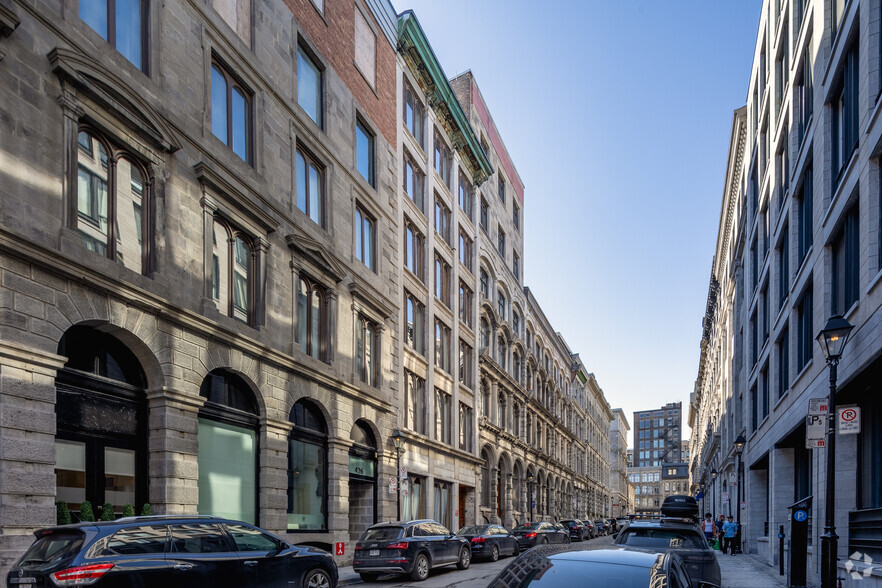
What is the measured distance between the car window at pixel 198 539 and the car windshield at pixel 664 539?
6619 millimetres

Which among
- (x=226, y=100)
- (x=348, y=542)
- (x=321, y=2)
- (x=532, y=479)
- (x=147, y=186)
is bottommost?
(x=532, y=479)

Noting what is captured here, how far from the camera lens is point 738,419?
130 ft

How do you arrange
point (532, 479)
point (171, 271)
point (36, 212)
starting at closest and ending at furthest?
point (36, 212)
point (171, 271)
point (532, 479)

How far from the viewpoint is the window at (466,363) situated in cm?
4010

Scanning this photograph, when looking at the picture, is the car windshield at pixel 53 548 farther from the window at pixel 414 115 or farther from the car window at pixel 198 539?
the window at pixel 414 115

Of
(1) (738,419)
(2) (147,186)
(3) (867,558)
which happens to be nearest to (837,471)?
(3) (867,558)

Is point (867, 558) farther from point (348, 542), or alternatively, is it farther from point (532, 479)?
point (532, 479)

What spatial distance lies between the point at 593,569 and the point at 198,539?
21.8 ft

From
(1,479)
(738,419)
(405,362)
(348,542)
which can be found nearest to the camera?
(1,479)

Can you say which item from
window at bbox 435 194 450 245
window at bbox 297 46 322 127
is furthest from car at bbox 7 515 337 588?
window at bbox 435 194 450 245

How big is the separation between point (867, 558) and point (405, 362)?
20.1 m

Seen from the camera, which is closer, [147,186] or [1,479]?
[1,479]

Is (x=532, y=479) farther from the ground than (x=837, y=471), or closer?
closer

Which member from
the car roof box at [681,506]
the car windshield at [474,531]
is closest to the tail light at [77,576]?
the car windshield at [474,531]
